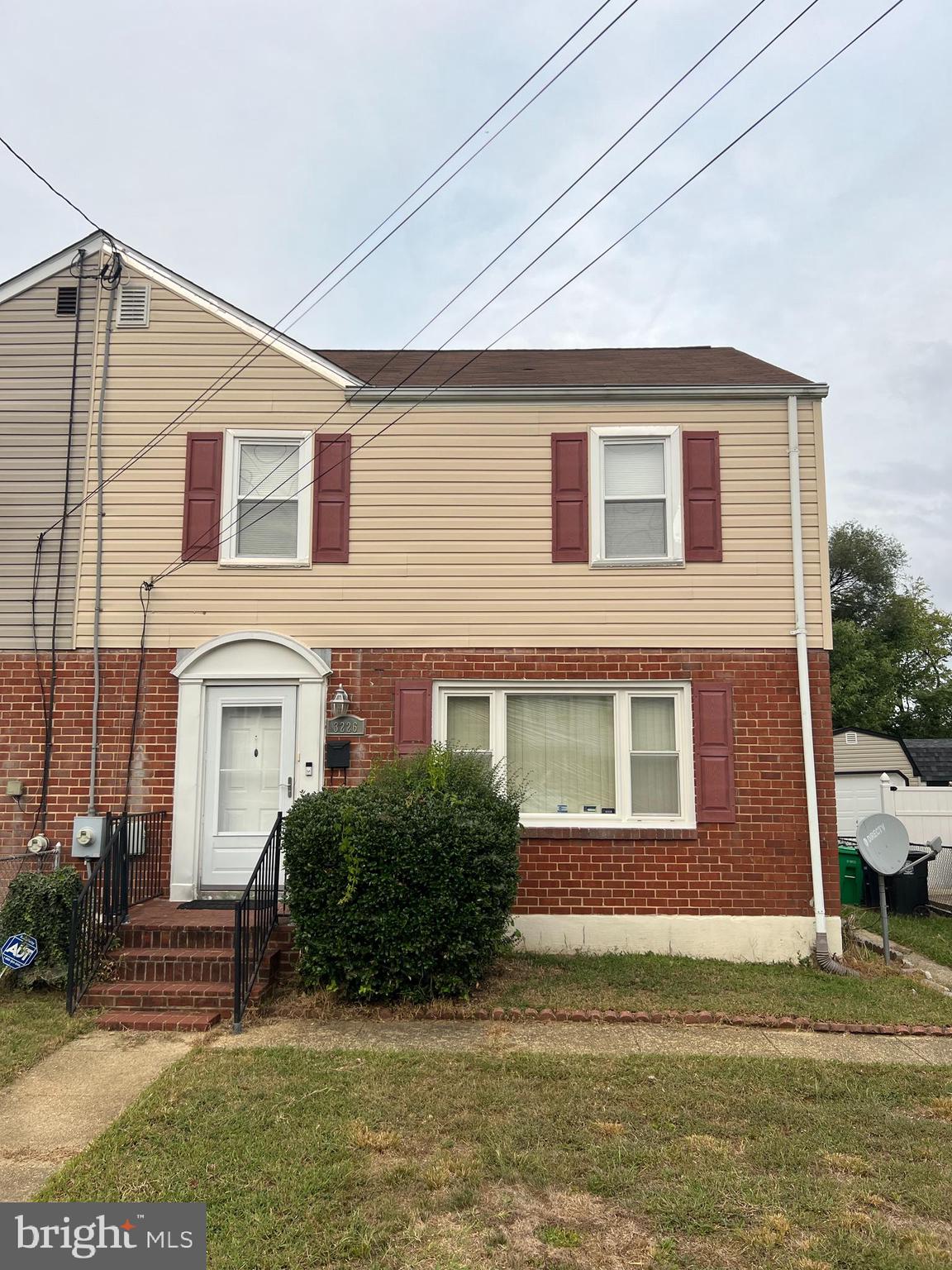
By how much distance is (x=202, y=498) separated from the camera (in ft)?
30.4

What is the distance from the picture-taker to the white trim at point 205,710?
870cm

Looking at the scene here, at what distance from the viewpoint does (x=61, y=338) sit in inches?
375

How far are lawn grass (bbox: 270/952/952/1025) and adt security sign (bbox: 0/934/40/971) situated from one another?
6.41 feet

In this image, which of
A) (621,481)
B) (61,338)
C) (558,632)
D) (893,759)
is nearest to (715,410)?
(621,481)

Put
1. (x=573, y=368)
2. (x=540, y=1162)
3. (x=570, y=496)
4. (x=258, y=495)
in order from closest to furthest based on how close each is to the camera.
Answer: (x=540, y=1162), (x=570, y=496), (x=258, y=495), (x=573, y=368)

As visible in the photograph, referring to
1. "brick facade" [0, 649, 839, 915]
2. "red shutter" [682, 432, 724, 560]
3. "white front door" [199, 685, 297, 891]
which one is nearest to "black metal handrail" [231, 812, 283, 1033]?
"white front door" [199, 685, 297, 891]

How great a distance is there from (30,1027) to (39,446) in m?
5.66

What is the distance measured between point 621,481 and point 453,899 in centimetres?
459

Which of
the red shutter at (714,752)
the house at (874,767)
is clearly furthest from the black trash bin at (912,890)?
the red shutter at (714,752)

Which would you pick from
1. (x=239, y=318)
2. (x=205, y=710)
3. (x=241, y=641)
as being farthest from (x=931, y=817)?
(x=239, y=318)

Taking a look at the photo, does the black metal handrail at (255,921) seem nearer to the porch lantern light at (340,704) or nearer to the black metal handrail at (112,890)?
the black metal handrail at (112,890)

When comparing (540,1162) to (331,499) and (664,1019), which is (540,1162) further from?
(331,499)

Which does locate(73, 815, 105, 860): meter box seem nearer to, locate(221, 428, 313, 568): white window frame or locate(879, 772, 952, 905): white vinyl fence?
locate(221, 428, 313, 568): white window frame

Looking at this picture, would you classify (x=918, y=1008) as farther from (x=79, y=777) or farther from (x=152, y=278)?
(x=152, y=278)
